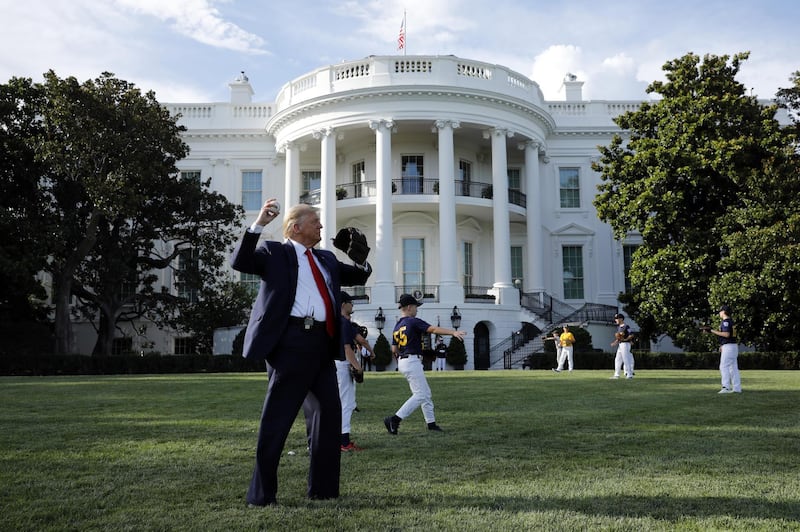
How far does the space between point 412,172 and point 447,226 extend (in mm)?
4833

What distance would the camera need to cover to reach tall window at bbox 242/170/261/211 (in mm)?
37281

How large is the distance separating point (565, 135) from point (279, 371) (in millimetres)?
35210

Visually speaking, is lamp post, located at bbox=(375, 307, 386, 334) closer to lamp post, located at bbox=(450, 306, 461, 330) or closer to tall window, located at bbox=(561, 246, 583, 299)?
lamp post, located at bbox=(450, 306, 461, 330)

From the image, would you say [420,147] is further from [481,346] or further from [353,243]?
[353,243]

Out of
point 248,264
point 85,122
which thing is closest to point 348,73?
point 85,122

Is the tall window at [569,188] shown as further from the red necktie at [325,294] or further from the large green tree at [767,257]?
the red necktie at [325,294]

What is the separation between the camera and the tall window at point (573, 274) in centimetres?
3684

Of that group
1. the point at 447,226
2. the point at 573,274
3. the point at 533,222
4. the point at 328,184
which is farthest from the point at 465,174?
the point at 573,274

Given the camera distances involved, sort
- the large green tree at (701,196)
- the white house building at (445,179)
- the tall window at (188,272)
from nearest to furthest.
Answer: the large green tree at (701,196), the tall window at (188,272), the white house building at (445,179)

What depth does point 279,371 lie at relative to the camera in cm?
450

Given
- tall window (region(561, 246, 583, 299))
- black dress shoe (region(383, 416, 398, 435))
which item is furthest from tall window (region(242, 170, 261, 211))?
black dress shoe (region(383, 416, 398, 435))

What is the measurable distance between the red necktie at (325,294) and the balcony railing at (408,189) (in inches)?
1103

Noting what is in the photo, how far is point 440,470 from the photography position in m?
5.58

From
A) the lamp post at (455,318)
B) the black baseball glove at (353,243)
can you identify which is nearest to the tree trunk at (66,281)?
the lamp post at (455,318)
